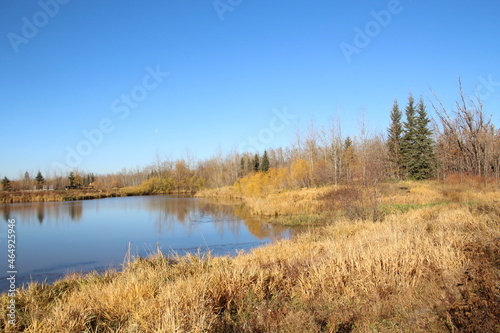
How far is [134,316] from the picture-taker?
3895 mm

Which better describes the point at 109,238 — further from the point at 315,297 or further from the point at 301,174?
the point at 301,174

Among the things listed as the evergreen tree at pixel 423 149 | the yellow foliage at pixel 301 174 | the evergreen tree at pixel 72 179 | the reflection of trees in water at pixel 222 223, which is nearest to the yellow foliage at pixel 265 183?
the yellow foliage at pixel 301 174

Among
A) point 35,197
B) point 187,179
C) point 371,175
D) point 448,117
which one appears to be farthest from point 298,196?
point 187,179

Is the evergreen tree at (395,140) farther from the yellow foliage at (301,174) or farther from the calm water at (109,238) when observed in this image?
the calm water at (109,238)

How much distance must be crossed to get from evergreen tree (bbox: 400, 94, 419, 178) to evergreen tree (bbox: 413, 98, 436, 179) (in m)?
0.31

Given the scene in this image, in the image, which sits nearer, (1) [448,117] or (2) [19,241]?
(1) [448,117]

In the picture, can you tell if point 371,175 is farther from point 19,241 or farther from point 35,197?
point 35,197

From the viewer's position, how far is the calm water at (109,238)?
38.4 feet

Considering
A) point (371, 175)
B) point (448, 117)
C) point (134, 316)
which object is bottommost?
point (134, 316)

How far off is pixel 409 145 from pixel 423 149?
1539 millimetres

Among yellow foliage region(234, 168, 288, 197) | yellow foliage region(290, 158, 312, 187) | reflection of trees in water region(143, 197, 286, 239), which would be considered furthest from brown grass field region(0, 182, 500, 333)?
yellow foliage region(234, 168, 288, 197)

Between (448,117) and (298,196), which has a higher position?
(448,117)

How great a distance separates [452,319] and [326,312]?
1491 millimetres

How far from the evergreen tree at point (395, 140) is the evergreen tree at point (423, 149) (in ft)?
7.95
